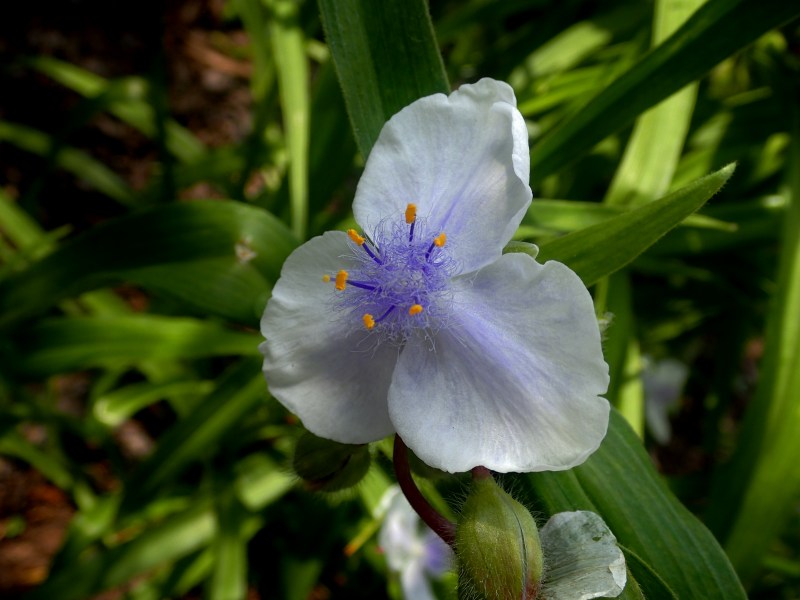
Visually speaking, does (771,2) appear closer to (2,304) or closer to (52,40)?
(2,304)

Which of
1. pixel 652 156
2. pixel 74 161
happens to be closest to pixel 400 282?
pixel 652 156

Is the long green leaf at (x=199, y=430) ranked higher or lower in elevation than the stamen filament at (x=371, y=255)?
lower

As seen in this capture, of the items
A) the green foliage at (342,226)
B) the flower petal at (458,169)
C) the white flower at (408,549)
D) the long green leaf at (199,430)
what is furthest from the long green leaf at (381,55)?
the white flower at (408,549)

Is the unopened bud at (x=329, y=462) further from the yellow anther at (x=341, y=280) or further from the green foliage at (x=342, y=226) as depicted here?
the yellow anther at (x=341, y=280)

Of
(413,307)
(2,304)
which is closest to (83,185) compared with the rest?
(2,304)

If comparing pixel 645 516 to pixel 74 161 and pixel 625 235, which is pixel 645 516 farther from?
pixel 74 161

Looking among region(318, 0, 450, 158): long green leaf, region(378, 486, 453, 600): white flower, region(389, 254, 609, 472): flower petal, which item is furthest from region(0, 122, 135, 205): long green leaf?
region(389, 254, 609, 472): flower petal
